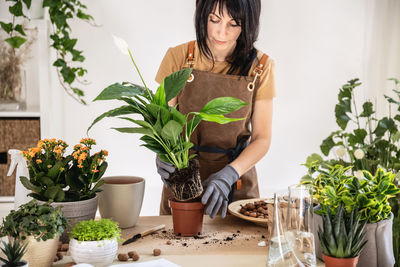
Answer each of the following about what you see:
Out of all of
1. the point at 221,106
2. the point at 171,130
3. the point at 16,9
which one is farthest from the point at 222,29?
→ the point at 16,9

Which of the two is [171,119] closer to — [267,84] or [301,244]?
[301,244]

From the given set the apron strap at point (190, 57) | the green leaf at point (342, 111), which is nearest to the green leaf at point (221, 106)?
the apron strap at point (190, 57)

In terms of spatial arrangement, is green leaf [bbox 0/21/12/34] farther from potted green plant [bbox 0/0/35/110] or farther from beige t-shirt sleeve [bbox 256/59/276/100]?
beige t-shirt sleeve [bbox 256/59/276/100]

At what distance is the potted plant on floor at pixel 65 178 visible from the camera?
1206 millimetres

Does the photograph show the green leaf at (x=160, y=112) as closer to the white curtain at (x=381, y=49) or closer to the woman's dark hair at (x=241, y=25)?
the woman's dark hair at (x=241, y=25)

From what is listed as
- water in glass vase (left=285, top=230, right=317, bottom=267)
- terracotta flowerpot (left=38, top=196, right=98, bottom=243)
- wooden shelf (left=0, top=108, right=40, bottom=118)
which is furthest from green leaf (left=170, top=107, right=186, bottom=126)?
wooden shelf (left=0, top=108, right=40, bottom=118)

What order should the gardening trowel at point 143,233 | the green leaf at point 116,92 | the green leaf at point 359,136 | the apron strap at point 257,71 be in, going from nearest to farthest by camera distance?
1. the green leaf at point 116,92
2. the gardening trowel at point 143,233
3. the apron strap at point 257,71
4. the green leaf at point 359,136

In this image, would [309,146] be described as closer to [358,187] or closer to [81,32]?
[81,32]

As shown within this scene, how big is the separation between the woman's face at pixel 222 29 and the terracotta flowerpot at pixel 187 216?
0.71 m

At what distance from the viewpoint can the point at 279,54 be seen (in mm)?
2881

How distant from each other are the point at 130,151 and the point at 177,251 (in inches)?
70.4

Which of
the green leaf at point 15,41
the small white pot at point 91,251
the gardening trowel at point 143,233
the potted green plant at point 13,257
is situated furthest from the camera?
the green leaf at point 15,41

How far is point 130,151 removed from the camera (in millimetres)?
2934

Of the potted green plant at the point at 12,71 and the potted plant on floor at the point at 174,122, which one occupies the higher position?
the potted green plant at the point at 12,71
